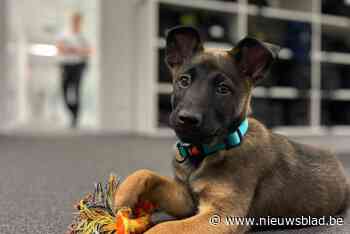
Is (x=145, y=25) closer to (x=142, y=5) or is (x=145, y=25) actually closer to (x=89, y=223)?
(x=142, y=5)

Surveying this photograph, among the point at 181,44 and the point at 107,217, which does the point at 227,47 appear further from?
the point at 107,217

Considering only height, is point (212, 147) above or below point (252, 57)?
below

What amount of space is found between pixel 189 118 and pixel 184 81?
→ 139mm

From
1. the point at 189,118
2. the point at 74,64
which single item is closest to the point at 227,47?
the point at 74,64

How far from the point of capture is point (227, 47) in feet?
13.9

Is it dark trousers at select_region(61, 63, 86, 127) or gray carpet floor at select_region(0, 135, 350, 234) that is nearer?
gray carpet floor at select_region(0, 135, 350, 234)

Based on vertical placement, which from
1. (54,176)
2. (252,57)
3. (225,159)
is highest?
(252,57)

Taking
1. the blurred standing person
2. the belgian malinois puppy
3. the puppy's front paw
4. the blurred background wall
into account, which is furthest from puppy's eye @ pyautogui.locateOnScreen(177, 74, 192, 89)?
the blurred standing person

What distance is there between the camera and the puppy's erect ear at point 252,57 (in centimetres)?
105

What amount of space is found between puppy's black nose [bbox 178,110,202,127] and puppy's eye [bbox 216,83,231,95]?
0.10 m

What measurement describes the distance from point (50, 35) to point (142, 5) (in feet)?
27.6

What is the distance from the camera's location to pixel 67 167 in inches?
83.4

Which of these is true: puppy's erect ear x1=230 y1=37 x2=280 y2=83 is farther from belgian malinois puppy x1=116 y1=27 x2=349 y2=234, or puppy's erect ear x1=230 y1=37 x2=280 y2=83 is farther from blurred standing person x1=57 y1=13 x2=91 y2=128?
blurred standing person x1=57 y1=13 x2=91 y2=128

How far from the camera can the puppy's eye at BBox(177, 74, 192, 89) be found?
3.30 feet
